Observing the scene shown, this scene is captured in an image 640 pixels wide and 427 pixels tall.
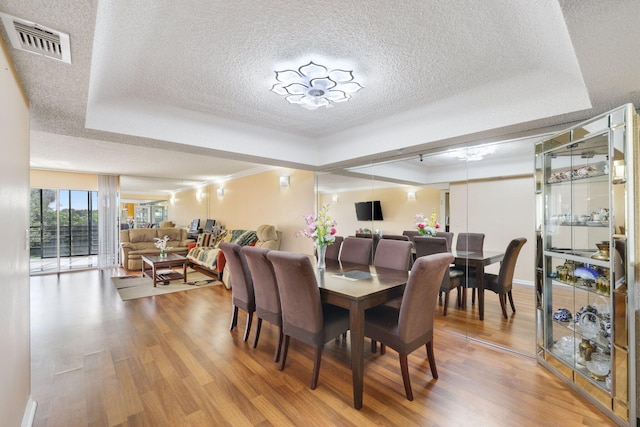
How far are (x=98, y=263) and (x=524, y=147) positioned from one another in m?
8.83

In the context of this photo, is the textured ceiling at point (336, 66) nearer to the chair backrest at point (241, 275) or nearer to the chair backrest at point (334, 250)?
the chair backrest at point (241, 275)

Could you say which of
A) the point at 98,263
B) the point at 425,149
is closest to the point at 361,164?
the point at 425,149

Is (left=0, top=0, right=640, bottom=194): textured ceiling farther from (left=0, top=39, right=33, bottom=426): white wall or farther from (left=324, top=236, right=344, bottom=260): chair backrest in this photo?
(left=324, top=236, right=344, bottom=260): chair backrest

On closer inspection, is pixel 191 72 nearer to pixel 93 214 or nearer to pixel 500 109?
pixel 500 109

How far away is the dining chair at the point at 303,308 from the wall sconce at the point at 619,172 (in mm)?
2122

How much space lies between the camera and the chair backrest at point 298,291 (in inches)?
80.8

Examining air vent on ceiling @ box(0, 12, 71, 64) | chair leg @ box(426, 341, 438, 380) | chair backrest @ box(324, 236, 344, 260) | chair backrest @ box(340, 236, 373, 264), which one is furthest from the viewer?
chair backrest @ box(324, 236, 344, 260)

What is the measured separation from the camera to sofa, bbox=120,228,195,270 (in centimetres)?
680

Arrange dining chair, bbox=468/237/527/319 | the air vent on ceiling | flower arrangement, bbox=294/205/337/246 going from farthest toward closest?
dining chair, bbox=468/237/527/319
flower arrangement, bbox=294/205/337/246
the air vent on ceiling

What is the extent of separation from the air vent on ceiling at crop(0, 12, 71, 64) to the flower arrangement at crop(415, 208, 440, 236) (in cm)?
353

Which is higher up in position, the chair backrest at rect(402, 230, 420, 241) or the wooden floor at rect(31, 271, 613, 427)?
the chair backrest at rect(402, 230, 420, 241)

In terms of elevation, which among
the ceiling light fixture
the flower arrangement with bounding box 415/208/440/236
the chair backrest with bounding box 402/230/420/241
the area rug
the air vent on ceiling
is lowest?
the area rug

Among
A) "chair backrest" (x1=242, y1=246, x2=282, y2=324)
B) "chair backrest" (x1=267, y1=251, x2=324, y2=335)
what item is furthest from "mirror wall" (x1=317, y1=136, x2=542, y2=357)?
"chair backrest" (x1=242, y1=246, x2=282, y2=324)

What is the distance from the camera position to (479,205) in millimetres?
3119
